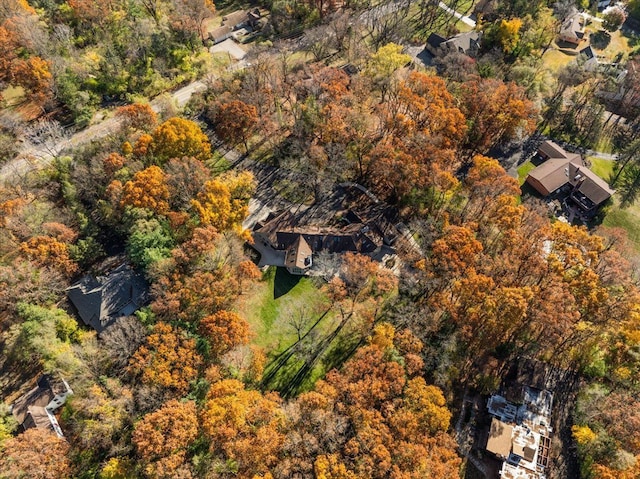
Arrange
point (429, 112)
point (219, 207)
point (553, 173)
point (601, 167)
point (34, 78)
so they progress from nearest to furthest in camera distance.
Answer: point (219, 207) < point (429, 112) < point (34, 78) < point (553, 173) < point (601, 167)

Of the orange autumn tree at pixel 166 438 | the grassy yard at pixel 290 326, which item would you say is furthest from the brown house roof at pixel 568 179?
the orange autumn tree at pixel 166 438

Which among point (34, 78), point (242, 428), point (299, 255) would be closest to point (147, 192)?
point (299, 255)

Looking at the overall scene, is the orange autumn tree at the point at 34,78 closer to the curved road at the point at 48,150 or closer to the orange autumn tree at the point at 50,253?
the curved road at the point at 48,150

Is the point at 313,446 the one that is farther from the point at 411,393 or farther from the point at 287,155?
the point at 287,155

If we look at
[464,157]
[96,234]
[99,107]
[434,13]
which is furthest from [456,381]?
[434,13]

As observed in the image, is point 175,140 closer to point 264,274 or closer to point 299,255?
point 264,274

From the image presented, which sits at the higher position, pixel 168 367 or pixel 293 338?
pixel 168 367
